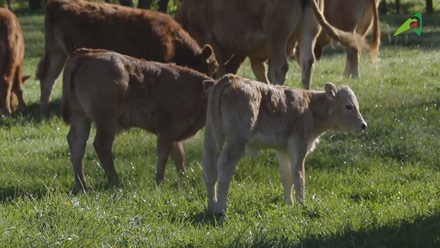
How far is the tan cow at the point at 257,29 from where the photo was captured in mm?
12211

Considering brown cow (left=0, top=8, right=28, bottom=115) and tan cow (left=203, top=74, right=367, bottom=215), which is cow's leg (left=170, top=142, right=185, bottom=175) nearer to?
tan cow (left=203, top=74, right=367, bottom=215)

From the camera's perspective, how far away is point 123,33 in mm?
11562

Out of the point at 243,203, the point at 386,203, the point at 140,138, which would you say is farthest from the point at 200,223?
the point at 140,138

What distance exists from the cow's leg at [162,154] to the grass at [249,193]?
0.14m

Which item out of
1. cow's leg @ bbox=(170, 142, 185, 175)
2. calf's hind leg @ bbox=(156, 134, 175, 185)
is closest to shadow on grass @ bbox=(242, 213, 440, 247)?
calf's hind leg @ bbox=(156, 134, 175, 185)

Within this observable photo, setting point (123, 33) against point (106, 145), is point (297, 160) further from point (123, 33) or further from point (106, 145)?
point (123, 33)

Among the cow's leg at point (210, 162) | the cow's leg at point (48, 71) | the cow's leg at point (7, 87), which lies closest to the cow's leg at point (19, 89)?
the cow's leg at point (7, 87)

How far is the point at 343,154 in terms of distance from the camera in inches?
375

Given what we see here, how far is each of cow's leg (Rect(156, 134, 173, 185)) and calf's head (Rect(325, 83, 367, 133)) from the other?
1.84 meters

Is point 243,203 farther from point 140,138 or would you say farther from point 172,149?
point 140,138

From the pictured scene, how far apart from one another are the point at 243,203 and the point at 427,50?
46.9 feet

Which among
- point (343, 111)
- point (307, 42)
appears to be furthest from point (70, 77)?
point (307, 42)

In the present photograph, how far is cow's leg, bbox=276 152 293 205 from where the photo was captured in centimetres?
757

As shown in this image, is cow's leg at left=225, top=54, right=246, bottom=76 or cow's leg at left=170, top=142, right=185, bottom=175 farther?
cow's leg at left=225, top=54, right=246, bottom=76
